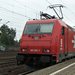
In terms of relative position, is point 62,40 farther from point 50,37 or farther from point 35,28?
point 35,28

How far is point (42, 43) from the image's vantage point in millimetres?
8672

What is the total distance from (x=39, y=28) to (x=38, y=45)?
51.2 inches

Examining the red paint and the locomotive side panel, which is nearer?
the red paint

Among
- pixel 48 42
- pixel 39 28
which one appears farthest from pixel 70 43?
pixel 48 42

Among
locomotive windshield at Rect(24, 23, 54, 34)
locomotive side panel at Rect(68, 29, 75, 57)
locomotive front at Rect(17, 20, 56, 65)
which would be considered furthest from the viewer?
locomotive side panel at Rect(68, 29, 75, 57)

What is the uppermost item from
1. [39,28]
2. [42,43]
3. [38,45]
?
[39,28]

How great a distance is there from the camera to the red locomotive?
8422 millimetres

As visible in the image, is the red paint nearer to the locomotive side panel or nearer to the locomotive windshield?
the locomotive windshield

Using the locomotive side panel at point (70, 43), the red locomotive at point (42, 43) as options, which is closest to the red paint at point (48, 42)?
the red locomotive at point (42, 43)

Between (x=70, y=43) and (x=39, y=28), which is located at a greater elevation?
(x=39, y=28)

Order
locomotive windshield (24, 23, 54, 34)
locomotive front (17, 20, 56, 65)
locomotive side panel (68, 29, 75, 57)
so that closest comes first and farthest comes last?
1. locomotive front (17, 20, 56, 65)
2. locomotive windshield (24, 23, 54, 34)
3. locomotive side panel (68, 29, 75, 57)

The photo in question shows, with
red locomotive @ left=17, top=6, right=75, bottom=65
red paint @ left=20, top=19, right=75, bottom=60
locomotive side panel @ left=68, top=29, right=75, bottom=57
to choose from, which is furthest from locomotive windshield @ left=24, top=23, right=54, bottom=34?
locomotive side panel @ left=68, top=29, right=75, bottom=57

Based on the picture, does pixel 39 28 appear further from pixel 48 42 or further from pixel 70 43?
pixel 70 43

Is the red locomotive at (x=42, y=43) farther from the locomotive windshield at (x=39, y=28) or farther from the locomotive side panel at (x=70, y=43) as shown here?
the locomotive side panel at (x=70, y=43)
